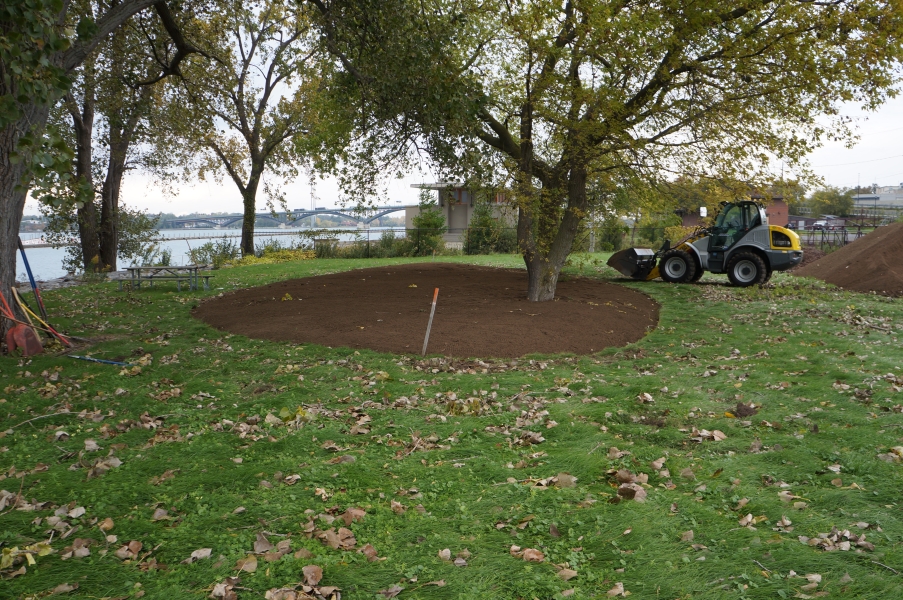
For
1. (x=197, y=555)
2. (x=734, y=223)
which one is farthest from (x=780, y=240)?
(x=197, y=555)

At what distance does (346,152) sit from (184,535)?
10.7 meters

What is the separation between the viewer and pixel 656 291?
18.0m

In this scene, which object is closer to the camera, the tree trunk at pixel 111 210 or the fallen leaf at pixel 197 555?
the fallen leaf at pixel 197 555

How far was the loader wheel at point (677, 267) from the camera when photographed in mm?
20000

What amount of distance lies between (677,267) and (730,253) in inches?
63.1

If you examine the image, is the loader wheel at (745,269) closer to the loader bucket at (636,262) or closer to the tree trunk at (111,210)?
the loader bucket at (636,262)

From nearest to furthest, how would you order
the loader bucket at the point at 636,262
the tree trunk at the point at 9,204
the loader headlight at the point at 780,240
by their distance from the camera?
the tree trunk at the point at 9,204 < the loader headlight at the point at 780,240 < the loader bucket at the point at 636,262

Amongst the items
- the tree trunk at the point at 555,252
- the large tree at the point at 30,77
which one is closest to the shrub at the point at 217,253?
the tree trunk at the point at 555,252

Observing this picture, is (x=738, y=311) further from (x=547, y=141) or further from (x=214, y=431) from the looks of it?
(x=214, y=431)

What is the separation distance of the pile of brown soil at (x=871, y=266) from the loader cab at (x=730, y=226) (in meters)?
2.81

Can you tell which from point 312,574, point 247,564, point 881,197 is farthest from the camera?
point 881,197

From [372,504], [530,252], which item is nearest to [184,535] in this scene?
[372,504]

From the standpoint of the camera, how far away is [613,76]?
40.6ft

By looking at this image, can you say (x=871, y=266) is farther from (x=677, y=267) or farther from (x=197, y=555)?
(x=197, y=555)
